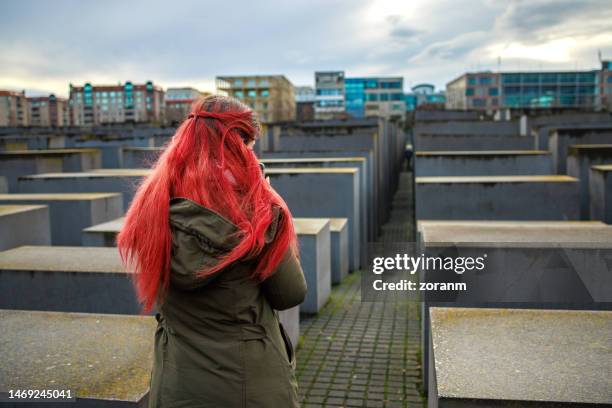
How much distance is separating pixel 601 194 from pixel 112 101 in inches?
7515

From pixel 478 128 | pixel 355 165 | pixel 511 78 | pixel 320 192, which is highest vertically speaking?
pixel 511 78

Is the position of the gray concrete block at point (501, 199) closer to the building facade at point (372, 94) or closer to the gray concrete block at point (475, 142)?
the gray concrete block at point (475, 142)

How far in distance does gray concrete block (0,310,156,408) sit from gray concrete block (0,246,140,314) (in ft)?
4.29

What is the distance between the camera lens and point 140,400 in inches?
117

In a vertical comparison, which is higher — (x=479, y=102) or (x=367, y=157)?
(x=479, y=102)

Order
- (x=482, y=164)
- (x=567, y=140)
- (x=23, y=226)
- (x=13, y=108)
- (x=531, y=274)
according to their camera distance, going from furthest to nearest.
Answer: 1. (x=13, y=108)
2. (x=567, y=140)
3. (x=482, y=164)
4. (x=23, y=226)
5. (x=531, y=274)

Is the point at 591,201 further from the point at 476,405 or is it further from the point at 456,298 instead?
the point at 476,405

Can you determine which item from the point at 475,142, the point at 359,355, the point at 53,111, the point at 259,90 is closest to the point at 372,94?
the point at 259,90

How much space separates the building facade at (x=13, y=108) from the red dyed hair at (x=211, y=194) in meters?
142

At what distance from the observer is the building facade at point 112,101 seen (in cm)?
17850

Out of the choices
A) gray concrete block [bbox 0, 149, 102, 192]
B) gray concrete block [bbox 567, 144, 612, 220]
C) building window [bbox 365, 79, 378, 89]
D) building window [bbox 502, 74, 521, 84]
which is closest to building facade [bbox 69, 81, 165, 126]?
building window [bbox 365, 79, 378, 89]

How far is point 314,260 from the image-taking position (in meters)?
8.09

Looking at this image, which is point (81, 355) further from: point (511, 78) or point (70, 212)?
point (511, 78)

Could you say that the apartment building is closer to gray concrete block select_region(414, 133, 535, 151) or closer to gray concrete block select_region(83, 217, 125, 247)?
gray concrete block select_region(414, 133, 535, 151)
